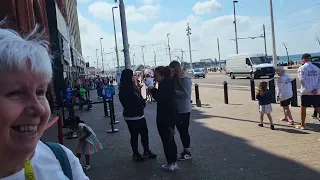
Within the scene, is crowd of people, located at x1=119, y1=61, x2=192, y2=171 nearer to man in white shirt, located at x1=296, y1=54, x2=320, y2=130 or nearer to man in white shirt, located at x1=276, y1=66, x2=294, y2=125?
man in white shirt, located at x1=296, y1=54, x2=320, y2=130

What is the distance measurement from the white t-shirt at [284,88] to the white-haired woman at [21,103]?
9056mm

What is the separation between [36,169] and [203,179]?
4438mm

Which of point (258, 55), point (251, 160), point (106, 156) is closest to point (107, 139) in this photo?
point (106, 156)

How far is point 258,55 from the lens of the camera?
35781mm

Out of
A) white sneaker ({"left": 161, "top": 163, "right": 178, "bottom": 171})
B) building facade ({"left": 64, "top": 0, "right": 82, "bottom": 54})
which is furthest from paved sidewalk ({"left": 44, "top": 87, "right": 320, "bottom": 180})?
building facade ({"left": 64, "top": 0, "right": 82, "bottom": 54})

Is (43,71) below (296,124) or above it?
above

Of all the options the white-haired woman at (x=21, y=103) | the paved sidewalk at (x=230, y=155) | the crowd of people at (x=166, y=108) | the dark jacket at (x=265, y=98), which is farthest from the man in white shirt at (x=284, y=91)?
the white-haired woman at (x=21, y=103)

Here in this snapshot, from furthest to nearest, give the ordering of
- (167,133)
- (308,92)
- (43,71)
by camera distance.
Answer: (308,92) → (167,133) → (43,71)

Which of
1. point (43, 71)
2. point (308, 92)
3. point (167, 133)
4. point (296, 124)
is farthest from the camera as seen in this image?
point (296, 124)

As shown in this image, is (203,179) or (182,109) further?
(182,109)

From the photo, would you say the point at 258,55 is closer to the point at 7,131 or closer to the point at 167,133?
the point at 167,133

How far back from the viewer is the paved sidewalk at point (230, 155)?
5.66 metres

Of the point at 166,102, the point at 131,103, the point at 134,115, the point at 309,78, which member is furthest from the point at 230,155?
the point at 309,78

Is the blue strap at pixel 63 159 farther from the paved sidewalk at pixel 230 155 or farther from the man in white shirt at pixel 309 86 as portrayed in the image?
the man in white shirt at pixel 309 86
